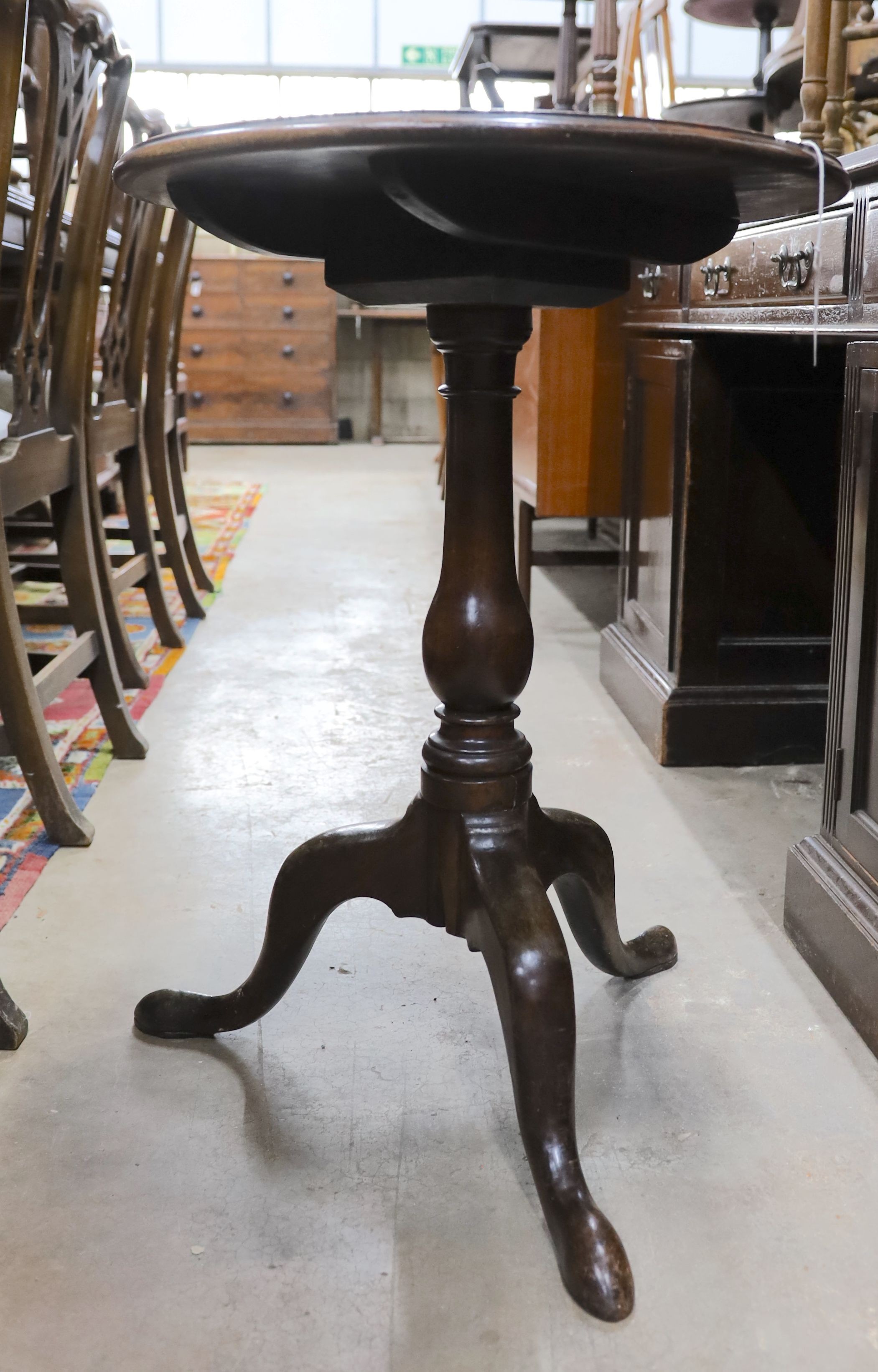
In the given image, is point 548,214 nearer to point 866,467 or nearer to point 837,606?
point 866,467

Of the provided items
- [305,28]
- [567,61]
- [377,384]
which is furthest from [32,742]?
[305,28]

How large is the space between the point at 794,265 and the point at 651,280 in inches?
28.8

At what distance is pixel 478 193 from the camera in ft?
2.60

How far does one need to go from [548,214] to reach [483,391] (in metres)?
0.19

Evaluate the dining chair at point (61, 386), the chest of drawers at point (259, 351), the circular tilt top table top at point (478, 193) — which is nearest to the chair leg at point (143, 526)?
the dining chair at point (61, 386)

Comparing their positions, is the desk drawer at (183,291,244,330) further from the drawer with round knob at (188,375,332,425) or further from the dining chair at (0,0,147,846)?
the dining chair at (0,0,147,846)

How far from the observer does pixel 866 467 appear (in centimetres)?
121

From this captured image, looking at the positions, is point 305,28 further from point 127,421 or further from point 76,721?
point 76,721

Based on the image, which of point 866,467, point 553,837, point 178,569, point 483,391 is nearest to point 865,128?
point 866,467

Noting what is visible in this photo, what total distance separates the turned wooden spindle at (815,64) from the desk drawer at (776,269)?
201 mm

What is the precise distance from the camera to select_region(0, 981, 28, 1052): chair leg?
44.6 inches

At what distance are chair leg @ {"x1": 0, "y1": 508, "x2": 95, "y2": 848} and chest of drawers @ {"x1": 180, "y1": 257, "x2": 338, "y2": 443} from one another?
5.23m

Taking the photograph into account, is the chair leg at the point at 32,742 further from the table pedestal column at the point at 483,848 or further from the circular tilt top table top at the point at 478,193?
the circular tilt top table top at the point at 478,193

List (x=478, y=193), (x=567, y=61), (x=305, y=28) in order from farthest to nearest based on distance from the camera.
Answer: (x=305, y=28) < (x=567, y=61) < (x=478, y=193)
